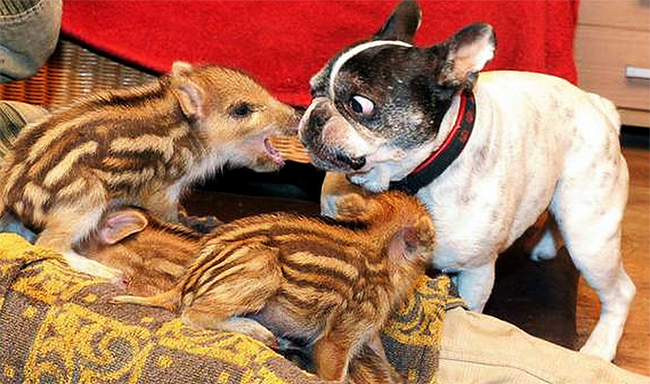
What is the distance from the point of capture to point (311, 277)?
57.6 inches

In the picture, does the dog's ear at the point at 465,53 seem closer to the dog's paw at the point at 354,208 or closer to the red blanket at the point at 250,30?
the dog's paw at the point at 354,208

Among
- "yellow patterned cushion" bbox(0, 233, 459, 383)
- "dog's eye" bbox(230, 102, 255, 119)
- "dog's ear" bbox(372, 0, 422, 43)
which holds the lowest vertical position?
"yellow patterned cushion" bbox(0, 233, 459, 383)

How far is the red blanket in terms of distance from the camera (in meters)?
2.27

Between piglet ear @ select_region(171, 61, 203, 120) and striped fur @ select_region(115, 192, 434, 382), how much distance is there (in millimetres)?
304

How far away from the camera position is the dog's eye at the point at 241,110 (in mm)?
1859

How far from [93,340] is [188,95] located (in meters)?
0.51

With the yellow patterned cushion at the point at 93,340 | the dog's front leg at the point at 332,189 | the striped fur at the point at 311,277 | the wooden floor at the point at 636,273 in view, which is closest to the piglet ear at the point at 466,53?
the striped fur at the point at 311,277

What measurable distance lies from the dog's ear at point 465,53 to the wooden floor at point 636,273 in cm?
84

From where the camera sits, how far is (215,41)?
7.48 ft

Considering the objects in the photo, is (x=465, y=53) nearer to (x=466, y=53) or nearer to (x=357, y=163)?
(x=466, y=53)

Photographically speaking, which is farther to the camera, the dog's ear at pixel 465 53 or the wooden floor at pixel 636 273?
the wooden floor at pixel 636 273

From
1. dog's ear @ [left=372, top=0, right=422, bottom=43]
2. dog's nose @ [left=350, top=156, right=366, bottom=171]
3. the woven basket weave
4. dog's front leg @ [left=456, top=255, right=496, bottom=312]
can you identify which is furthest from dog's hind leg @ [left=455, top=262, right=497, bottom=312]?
the woven basket weave

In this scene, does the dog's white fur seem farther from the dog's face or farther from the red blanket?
the red blanket

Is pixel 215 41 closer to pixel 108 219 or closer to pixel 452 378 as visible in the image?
pixel 108 219
